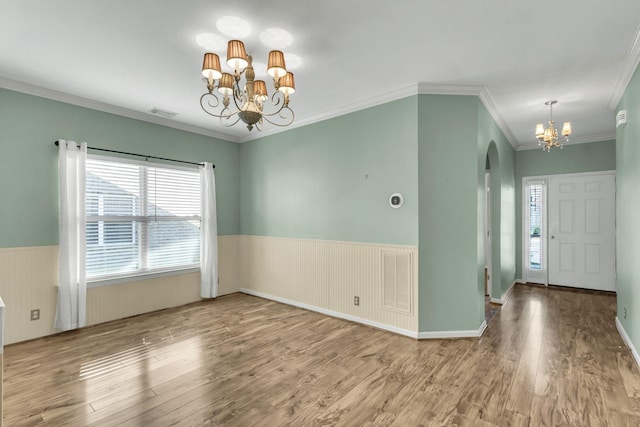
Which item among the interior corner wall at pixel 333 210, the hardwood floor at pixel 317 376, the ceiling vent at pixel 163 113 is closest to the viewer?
the hardwood floor at pixel 317 376

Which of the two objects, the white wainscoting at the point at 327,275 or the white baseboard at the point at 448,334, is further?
the white wainscoting at the point at 327,275

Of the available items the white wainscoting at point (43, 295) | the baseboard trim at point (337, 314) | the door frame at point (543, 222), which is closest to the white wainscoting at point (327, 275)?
the baseboard trim at point (337, 314)

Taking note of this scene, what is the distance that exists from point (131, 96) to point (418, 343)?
172 inches

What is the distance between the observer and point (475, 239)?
3451mm

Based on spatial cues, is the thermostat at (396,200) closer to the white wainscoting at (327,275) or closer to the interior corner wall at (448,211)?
the interior corner wall at (448,211)

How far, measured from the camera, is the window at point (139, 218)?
3924mm

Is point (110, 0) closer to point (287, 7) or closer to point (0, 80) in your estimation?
point (287, 7)

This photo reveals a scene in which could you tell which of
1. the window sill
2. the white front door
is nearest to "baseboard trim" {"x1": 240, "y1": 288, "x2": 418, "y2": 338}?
the window sill

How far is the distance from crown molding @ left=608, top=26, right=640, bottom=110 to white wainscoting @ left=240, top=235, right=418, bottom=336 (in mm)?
2522

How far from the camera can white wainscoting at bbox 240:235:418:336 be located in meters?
3.69

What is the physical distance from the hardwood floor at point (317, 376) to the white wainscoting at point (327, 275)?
25 cm

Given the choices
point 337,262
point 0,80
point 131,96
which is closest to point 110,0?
point 131,96

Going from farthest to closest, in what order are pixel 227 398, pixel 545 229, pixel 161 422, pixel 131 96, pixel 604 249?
A: pixel 545 229 → pixel 604 249 → pixel 131 96 → pixel 227 398 → pixel 161 422

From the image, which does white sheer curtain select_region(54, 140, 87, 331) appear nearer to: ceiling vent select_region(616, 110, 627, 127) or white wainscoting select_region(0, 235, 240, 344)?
white wainscoting select_region(0, 235, 240, 344)
